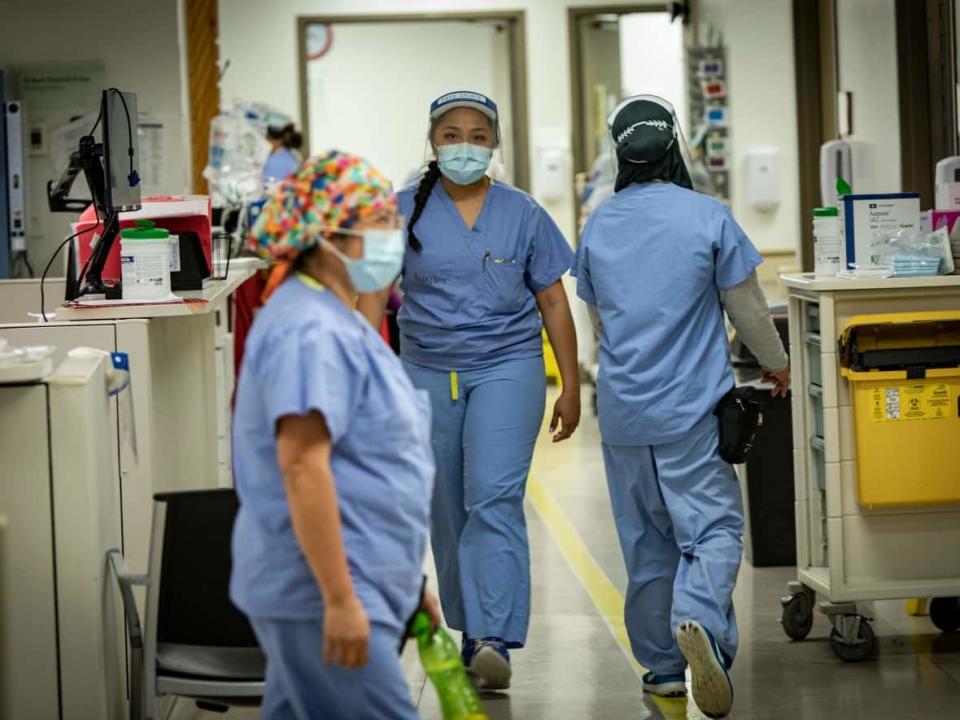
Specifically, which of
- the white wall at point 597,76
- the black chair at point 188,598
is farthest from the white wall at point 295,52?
the black chair at point 188,598

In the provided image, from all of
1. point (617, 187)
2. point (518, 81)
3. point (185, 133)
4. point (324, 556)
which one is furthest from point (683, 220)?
point (518, 81)

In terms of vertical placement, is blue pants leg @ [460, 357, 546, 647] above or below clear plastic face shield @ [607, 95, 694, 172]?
below

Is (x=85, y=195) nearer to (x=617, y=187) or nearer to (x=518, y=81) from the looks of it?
(x=617, y=187)

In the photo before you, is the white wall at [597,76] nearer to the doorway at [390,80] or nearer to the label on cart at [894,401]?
the doorway at [390,80]

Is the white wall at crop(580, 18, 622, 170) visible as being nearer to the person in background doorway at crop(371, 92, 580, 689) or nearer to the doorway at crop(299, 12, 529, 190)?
the doorway at crop(299, 12, 529, 190)

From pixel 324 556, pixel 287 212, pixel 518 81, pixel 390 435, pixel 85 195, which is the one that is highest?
pixel 518 81

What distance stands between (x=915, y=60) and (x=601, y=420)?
2.80 metres

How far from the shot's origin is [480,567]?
13.5 ft

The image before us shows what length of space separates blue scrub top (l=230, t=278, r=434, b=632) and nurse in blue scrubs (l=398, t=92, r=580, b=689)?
1.73 metres

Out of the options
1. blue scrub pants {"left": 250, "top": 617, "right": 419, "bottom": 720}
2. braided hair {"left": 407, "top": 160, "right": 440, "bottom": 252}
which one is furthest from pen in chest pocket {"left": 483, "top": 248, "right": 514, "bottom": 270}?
blue scrub pants {"left": 250, "top": 617, "right": 419, "bottom": 720}

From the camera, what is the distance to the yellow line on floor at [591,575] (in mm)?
3965

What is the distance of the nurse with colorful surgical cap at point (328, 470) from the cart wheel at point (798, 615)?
2.33 meters

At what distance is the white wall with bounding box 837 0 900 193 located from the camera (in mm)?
6270

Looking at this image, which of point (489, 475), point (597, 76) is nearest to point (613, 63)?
point (597, 76)
